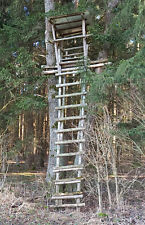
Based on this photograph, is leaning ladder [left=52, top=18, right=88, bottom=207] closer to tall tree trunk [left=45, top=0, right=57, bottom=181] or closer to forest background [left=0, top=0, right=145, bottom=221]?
forest background [left=0, top=0, right=145, bottom=221]

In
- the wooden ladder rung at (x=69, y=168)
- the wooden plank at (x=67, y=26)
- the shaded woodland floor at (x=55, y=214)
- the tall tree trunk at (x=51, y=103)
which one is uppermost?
the wooden plank at (x=67, y=26)

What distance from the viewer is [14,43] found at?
873cm

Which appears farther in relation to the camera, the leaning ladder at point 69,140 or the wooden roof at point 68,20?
the wooden roof at point 68,20

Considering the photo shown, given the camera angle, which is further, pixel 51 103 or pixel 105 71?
pixel 51 103

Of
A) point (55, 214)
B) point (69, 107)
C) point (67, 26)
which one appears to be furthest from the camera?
point (67, 26)

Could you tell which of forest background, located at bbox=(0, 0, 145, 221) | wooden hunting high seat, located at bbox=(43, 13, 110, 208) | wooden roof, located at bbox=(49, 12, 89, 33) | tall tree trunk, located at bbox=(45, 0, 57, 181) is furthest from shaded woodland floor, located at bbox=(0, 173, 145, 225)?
wooden roof, located at bbox=(49, 12, 89, 33)

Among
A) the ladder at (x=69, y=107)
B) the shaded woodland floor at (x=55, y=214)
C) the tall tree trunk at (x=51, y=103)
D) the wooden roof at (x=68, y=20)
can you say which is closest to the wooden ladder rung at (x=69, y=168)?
the ladder at (x=69, y=107)

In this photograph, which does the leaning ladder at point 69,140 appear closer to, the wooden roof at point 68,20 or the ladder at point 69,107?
the ladder at point 69,107

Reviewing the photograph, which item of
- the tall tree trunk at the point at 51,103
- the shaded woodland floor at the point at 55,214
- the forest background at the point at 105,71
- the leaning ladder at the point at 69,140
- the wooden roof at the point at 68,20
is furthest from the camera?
the tall tree trunk at the point at 51,103

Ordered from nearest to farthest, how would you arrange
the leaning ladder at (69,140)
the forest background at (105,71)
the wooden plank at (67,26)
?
the forest background at (105,71)
the leaning ladder at (69,140)
the wooden plank at (67,26)

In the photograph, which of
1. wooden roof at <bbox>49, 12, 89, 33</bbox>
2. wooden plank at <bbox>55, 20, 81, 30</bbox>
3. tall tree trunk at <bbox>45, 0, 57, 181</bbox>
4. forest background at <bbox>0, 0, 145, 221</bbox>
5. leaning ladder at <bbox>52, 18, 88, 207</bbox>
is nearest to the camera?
forest background at <bbox>0, 0, 145, 221</bbox>

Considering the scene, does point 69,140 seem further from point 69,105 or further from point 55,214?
point 55,214

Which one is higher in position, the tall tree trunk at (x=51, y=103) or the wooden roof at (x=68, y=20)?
the wooden roof at (x=68, y=20)

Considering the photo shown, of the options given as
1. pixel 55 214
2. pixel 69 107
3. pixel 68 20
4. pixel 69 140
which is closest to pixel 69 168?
pixel 69 140
